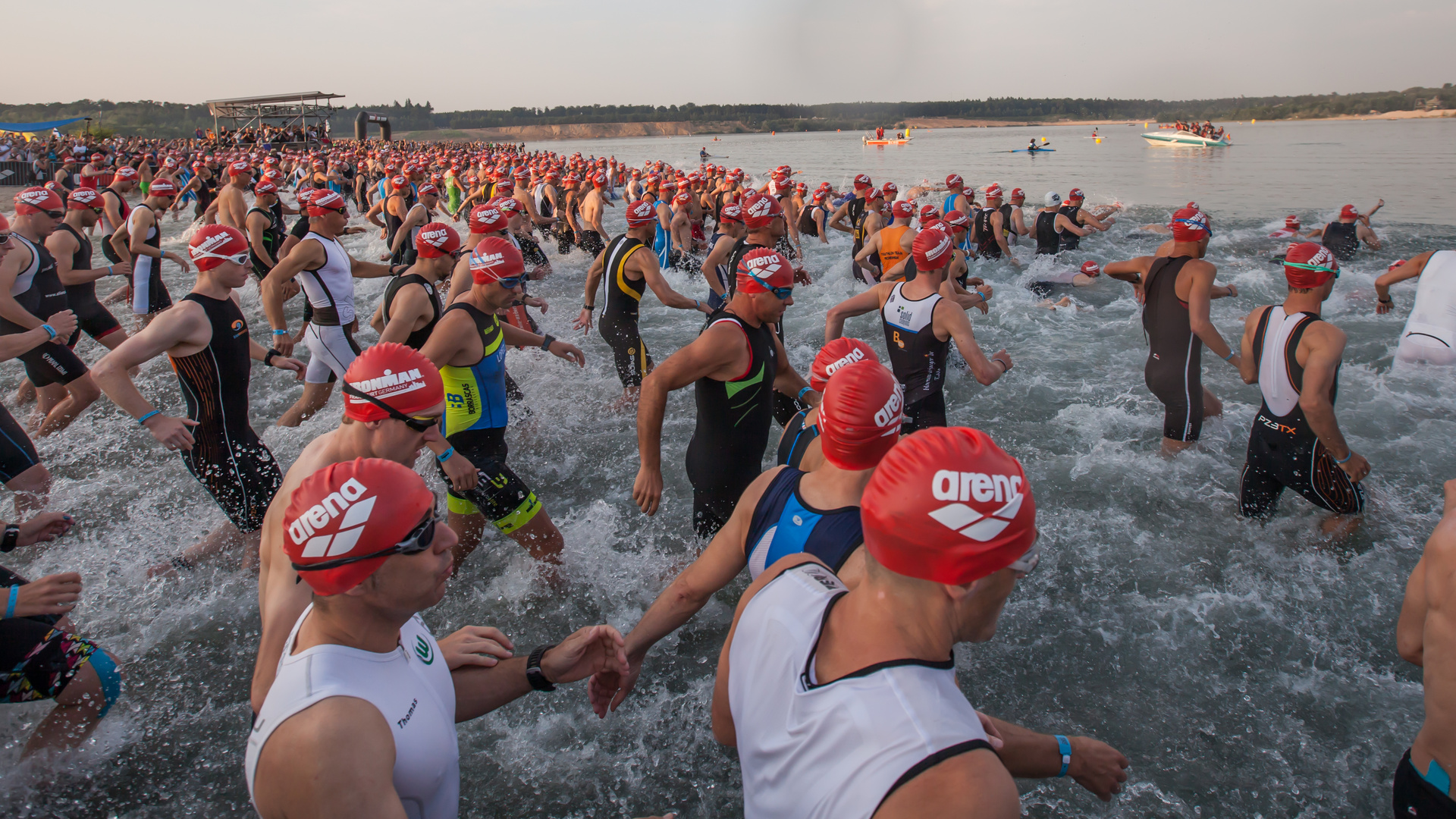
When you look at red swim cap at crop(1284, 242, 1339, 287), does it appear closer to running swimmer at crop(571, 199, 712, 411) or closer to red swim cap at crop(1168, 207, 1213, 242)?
red swim cap at crop(1168, 207, 1213, 242)

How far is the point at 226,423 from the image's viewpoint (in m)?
3.94

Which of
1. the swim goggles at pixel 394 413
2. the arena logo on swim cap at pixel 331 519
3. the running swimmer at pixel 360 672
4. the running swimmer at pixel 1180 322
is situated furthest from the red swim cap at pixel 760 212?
the arena logo on swim cap at pixel 331 519

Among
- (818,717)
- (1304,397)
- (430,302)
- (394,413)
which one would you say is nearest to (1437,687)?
(818,717)

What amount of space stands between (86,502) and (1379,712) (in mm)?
7851

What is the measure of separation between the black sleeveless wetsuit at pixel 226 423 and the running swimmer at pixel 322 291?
1.77 meters

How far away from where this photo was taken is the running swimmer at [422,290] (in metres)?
4.34

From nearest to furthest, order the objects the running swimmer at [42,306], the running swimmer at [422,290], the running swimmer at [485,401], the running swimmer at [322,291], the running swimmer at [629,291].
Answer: the running swimmer at [485,401] < the running swimmer at [422,290] < the running swimmer at [42,306] < the running swimmer at [322,291] < the running swimmer at [629,291]

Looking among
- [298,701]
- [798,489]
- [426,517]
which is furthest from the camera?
[798,489]

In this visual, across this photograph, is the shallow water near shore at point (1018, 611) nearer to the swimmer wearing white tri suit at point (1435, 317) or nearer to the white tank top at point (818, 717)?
the swimmer wearing white tri suit at point (1435, 317)

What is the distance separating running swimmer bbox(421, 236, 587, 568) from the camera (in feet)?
12.6

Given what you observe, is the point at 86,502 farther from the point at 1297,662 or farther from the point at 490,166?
the point at 490,166

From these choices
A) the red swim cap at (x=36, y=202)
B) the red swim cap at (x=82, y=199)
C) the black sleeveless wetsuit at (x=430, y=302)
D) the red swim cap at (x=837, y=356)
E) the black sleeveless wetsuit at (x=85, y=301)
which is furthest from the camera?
the red swim cap at (x=82, y=199)

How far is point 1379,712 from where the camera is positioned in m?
3.26

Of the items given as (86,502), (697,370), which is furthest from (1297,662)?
(86,502)
